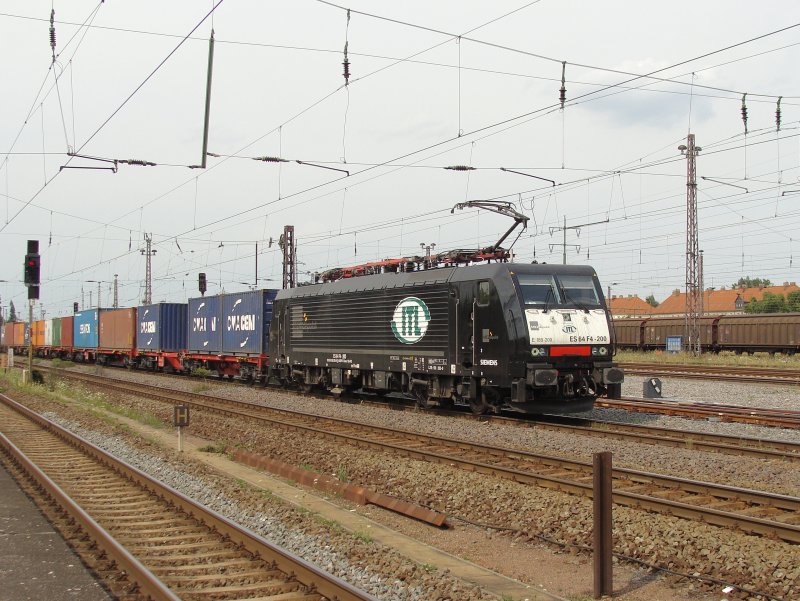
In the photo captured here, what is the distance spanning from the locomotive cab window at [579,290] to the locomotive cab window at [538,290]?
26cm

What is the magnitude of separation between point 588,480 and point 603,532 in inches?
147

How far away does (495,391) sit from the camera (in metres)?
16.0

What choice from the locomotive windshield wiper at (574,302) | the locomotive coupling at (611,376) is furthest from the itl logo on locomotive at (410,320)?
the locomotive coupling at (611,376)

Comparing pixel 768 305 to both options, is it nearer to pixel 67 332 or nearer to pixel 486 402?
pixel 67 332

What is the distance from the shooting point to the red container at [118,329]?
39.9 metres

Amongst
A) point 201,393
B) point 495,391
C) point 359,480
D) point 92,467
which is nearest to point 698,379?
point 495,391

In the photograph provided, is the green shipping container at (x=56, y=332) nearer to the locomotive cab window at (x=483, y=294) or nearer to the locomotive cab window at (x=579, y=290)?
the locomotive cab window at (x=483, y=294)

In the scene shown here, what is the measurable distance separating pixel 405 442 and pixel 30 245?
1710 centimetres

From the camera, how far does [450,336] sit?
1655 cm

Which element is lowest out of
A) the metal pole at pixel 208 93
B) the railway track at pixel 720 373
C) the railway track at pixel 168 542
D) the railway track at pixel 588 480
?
the railway track at pixel 168 542

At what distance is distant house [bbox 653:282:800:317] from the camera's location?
290 feet

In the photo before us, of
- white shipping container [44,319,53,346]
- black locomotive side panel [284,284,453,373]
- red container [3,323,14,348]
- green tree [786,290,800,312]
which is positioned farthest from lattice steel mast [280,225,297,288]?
green tree [786,290,800,312]

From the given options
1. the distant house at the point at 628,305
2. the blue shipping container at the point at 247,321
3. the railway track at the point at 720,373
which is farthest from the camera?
the distant house at the point at 628,305

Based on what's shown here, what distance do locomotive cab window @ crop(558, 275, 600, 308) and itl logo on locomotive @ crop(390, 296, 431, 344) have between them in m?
3.23
